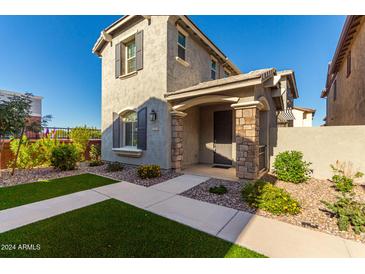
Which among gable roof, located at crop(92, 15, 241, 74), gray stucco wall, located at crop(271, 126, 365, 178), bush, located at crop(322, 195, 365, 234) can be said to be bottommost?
bush, located at crop(322, 195, 365, 234)

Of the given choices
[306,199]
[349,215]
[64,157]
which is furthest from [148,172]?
[349,215]

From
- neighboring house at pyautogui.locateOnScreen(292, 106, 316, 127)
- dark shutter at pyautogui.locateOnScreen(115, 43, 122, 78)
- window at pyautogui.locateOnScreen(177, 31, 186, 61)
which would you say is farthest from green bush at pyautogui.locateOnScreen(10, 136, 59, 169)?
neighboring house at pyautogui.locateOnScreen(292, 106, 316, 127)

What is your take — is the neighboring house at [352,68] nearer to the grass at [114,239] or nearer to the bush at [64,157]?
the grass at [114,239]

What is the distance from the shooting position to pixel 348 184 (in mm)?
5359

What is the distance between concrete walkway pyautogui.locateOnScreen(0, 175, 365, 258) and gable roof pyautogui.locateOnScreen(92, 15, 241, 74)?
765 centimetres

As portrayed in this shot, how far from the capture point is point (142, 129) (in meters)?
8.19

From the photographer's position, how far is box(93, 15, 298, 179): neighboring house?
19.8 ft

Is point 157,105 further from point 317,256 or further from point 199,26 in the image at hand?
point 317,256

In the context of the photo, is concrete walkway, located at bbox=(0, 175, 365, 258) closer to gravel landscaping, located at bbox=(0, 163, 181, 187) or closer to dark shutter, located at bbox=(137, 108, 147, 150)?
gravel landscaping, located at bbox=(0, 163, 181, 187)

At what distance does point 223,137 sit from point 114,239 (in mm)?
7259

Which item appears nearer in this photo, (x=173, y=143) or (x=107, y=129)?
(x=173, y=143)

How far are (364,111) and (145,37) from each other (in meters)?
10.6

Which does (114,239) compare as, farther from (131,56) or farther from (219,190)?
(131,56)
